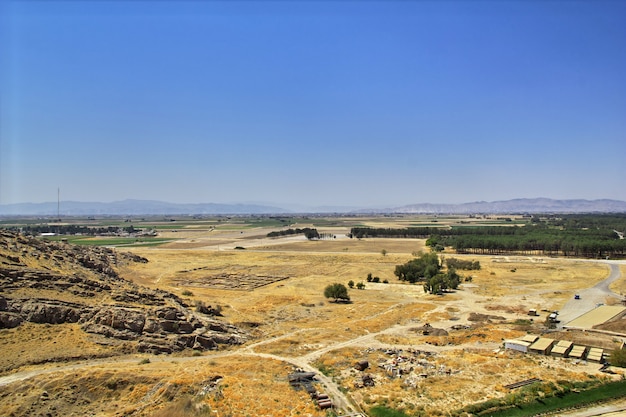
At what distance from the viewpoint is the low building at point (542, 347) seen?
3931cm

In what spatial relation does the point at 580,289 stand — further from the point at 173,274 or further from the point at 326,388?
the point at 173,274

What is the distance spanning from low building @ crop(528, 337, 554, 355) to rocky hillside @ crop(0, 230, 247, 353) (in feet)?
95.6

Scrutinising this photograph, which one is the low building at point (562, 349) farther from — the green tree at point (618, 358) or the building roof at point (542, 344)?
the green tree at point (618, 358)

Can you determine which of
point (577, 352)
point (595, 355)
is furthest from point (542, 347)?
point (595, 355)

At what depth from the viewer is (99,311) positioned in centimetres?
3891

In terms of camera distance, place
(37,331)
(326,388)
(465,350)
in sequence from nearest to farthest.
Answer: (326,388) < (37,331) < (465,350)

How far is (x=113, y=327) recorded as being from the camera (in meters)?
37.6

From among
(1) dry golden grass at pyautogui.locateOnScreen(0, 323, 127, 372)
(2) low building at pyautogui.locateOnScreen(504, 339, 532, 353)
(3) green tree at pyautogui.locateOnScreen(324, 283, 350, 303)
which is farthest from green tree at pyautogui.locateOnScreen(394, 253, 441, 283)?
(1) dry golden grass at pyautogui.locateOnScreen(0, 323, 127, 372)

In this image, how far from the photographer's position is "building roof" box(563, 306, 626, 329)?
167ft

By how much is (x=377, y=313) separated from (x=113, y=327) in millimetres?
35490

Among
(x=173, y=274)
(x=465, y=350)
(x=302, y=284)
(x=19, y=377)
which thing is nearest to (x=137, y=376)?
(x=19, y=377)

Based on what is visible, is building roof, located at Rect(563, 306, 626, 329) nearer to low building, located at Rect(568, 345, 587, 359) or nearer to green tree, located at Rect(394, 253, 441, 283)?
low building, located at Rect(568, 345, 587, 359)

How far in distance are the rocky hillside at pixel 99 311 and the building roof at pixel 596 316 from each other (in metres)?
41.5

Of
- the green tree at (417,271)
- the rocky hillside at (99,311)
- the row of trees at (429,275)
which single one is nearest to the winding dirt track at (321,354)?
the rocky hillside at (99,311)
